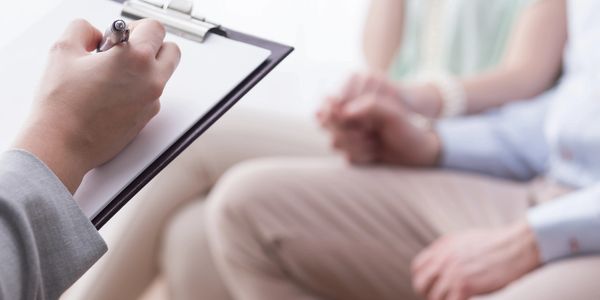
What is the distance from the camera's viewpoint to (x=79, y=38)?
0.63 meters

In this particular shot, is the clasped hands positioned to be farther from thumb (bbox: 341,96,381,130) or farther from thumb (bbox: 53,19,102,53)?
thumb (bbox: 53,19,102,53)

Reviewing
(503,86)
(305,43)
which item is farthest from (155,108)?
(305,43)

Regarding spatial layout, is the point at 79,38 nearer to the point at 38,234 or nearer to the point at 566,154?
the point at 38,234

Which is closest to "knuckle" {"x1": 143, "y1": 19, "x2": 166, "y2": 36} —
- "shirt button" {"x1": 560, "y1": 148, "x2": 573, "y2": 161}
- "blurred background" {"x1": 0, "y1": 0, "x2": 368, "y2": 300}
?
"shirt button" {"x1": 560, "y1": 148, "x2": 573, "y2": 161}

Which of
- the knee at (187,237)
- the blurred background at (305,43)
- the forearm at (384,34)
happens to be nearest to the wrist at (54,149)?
the knee at (187,237)

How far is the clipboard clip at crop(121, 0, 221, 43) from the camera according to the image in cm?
69

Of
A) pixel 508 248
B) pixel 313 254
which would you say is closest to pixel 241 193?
pixel 313 254

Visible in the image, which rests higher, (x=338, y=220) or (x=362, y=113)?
(x=362, y=113)

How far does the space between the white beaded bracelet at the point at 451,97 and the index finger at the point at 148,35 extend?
23.3 inches

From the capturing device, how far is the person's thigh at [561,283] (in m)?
0.78

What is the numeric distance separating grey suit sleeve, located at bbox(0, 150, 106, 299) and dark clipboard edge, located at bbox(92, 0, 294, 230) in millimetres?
34

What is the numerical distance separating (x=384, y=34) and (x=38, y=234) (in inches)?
31.2

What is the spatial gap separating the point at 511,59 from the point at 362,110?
0.24m

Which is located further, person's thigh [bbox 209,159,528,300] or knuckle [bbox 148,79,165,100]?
person's thigh [bbox 209,159,528,300]
